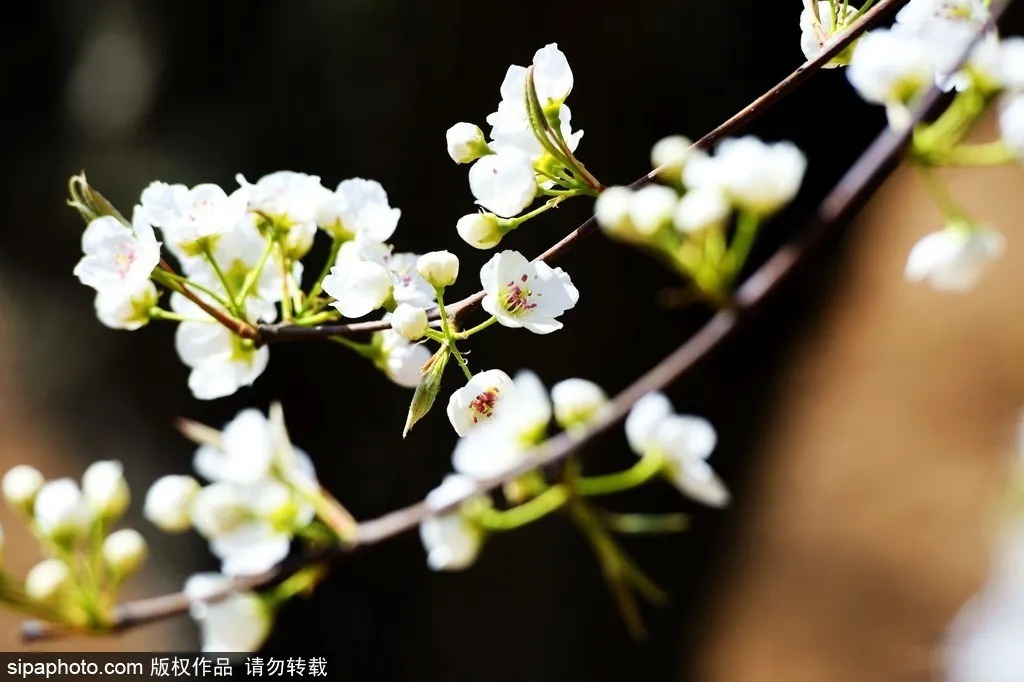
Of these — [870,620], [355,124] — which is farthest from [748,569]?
[355,124]

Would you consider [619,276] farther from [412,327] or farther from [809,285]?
[412,327]

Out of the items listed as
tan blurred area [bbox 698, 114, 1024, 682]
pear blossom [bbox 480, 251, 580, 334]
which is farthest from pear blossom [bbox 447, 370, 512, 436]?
tan blurred area [bbox 698, 114, 1024, 682]

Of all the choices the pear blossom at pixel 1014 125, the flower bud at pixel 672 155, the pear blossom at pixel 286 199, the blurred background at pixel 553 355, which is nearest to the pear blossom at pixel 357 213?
the pear blossom at pixel 286 199

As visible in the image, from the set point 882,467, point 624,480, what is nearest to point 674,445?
point 624,480

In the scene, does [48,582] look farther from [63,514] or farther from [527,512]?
[527,512]

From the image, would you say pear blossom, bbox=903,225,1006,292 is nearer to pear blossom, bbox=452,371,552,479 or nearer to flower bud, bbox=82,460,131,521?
pear blossom, bbox=452,371,552,479
